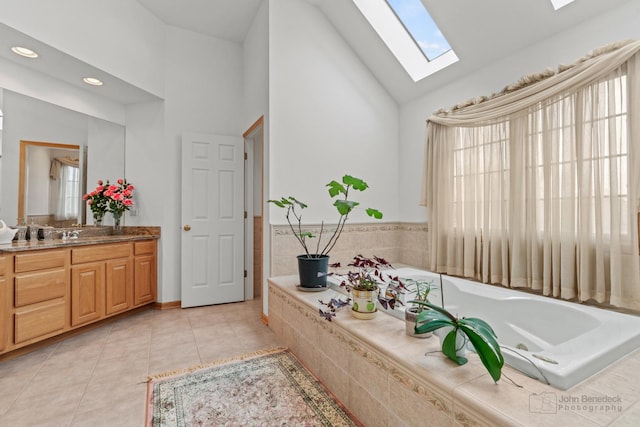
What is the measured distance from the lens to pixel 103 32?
8.79 feet

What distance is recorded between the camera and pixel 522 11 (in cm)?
211

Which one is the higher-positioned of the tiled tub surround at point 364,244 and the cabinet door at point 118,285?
A: the tiled tub surround at point 364,244

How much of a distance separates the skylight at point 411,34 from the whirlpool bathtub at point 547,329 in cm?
204

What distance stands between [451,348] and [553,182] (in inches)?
63.3

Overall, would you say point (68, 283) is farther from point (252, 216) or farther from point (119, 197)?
point (252, 216)

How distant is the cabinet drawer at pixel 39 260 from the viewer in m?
2.16

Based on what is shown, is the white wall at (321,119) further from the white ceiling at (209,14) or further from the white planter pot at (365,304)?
the white planter pot at (365,304)

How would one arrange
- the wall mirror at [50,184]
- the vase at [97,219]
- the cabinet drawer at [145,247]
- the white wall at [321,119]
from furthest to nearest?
the vase at [97,219] < the cabinet drawer at [145,247] < the white wall at [321,119] < the wall mirror at [50,184]

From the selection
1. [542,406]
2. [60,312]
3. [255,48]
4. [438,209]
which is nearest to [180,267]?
[60,312]

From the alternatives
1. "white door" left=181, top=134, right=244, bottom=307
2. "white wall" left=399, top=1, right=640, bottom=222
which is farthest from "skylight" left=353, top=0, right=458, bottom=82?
"white door" left=181, top=134, right=244, bottom=307

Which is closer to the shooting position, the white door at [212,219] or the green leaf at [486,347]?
the green leaf at [486,347]

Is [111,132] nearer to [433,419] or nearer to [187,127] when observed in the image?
[187,127]

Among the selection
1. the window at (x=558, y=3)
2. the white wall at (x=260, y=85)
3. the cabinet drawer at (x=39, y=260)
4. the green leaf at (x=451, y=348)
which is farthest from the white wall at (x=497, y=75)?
the cabinet drawer at (x=39, y=260)

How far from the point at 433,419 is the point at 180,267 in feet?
10.3
